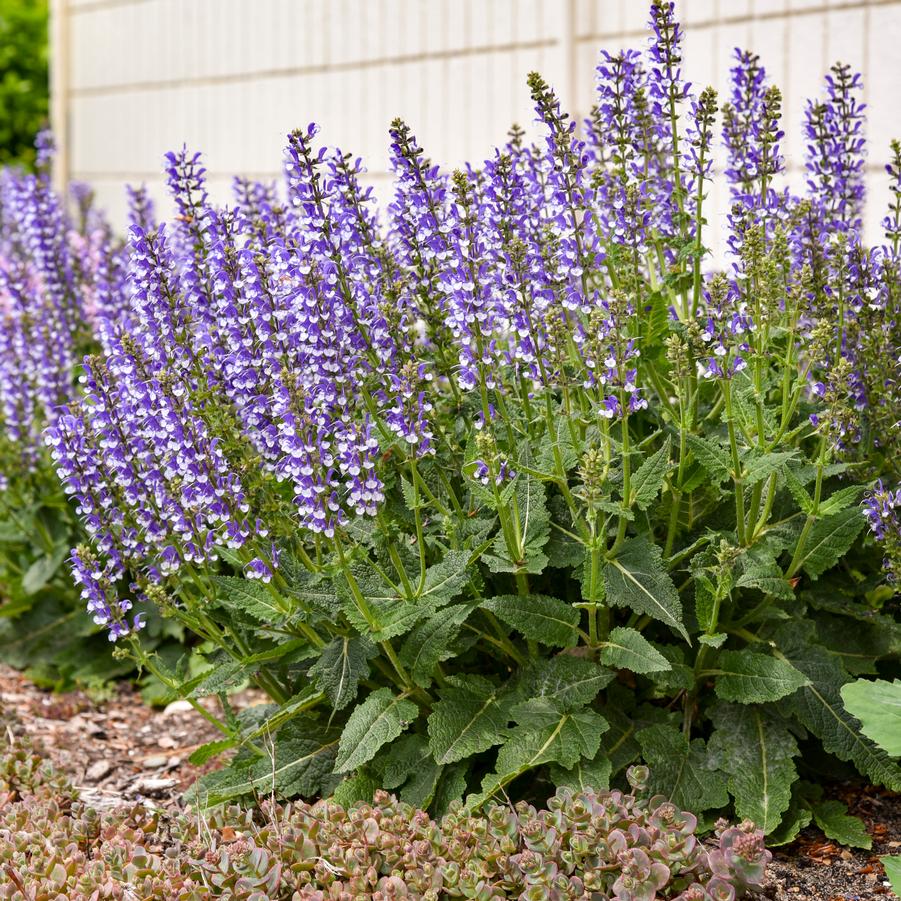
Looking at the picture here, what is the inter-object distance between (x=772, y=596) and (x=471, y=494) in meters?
0.85

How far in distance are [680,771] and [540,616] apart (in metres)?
0.57

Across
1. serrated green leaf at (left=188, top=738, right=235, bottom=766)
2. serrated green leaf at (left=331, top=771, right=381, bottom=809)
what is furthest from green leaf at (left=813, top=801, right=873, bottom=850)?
serrated green leaf at (left=188, top=738, right=235, bottom=766)

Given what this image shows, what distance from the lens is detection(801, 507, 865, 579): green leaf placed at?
3359 mm

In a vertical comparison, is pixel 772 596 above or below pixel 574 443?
below

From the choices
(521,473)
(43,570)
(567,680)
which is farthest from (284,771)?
(43,570)

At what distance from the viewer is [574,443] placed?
323 cm

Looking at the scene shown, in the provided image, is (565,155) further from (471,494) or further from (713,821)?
(713,821)

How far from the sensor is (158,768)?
438cm

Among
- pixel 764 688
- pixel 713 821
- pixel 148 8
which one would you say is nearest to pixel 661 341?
pixel 764 688

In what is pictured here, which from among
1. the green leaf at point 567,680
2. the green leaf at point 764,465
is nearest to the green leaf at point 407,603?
the green leaf at point 567,680

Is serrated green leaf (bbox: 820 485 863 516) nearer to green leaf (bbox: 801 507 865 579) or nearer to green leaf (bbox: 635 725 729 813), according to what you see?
green leaf (bbox: 801 507 865 579)

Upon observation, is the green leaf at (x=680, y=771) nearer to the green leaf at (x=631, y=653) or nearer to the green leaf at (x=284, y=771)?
the green leaf at (x=631, y=653)

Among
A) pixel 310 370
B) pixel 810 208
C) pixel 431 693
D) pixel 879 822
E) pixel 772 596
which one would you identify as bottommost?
pixel 879 822

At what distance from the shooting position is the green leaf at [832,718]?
11.0 ft
